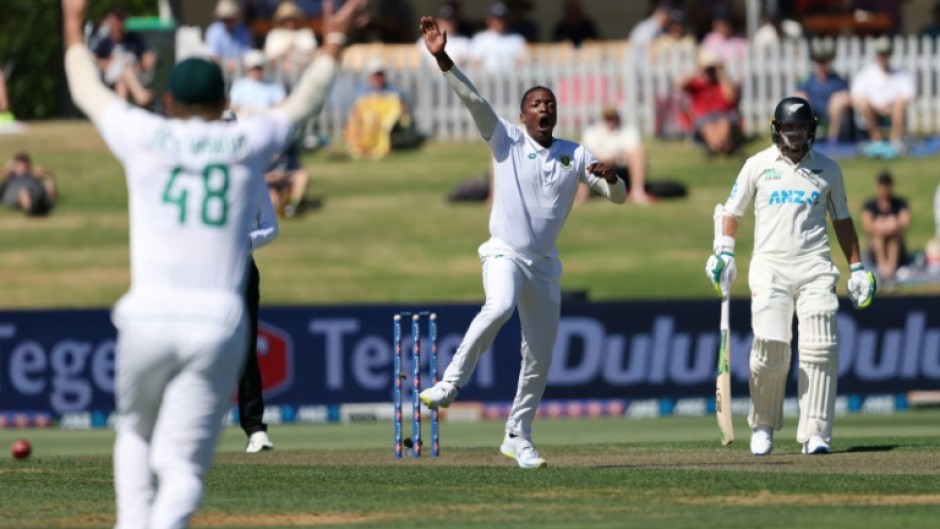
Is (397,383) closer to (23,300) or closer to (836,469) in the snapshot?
(836,469)

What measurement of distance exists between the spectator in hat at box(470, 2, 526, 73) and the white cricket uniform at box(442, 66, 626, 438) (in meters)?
16.0

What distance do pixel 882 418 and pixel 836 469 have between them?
22.7ft

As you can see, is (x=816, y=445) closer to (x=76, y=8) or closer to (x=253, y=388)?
(x=253, y=388)

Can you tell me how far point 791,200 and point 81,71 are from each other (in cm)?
549

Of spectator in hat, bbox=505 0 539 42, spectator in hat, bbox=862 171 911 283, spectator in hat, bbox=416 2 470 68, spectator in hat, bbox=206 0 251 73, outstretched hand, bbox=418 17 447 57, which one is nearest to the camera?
outstretched hand, bbox=418 17 447 57

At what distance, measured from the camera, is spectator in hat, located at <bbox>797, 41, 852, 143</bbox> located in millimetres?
25281

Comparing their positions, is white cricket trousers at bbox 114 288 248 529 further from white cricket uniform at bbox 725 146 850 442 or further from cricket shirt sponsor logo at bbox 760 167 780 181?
cricket shirt sponsor logo at bbox 760 167 780 181

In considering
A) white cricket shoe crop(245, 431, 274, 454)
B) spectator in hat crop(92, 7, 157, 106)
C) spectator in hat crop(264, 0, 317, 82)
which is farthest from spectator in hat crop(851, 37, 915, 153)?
white cricket shoe crop(245, 431, 274, 454)

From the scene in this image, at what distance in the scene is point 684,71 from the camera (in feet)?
88.1

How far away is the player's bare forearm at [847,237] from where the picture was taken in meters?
11.8

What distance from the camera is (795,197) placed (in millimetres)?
11555

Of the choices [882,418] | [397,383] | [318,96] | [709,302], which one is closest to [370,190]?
[709,302]

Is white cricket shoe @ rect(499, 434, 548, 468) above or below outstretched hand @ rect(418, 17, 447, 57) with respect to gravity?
below

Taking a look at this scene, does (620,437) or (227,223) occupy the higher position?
(227,223)
